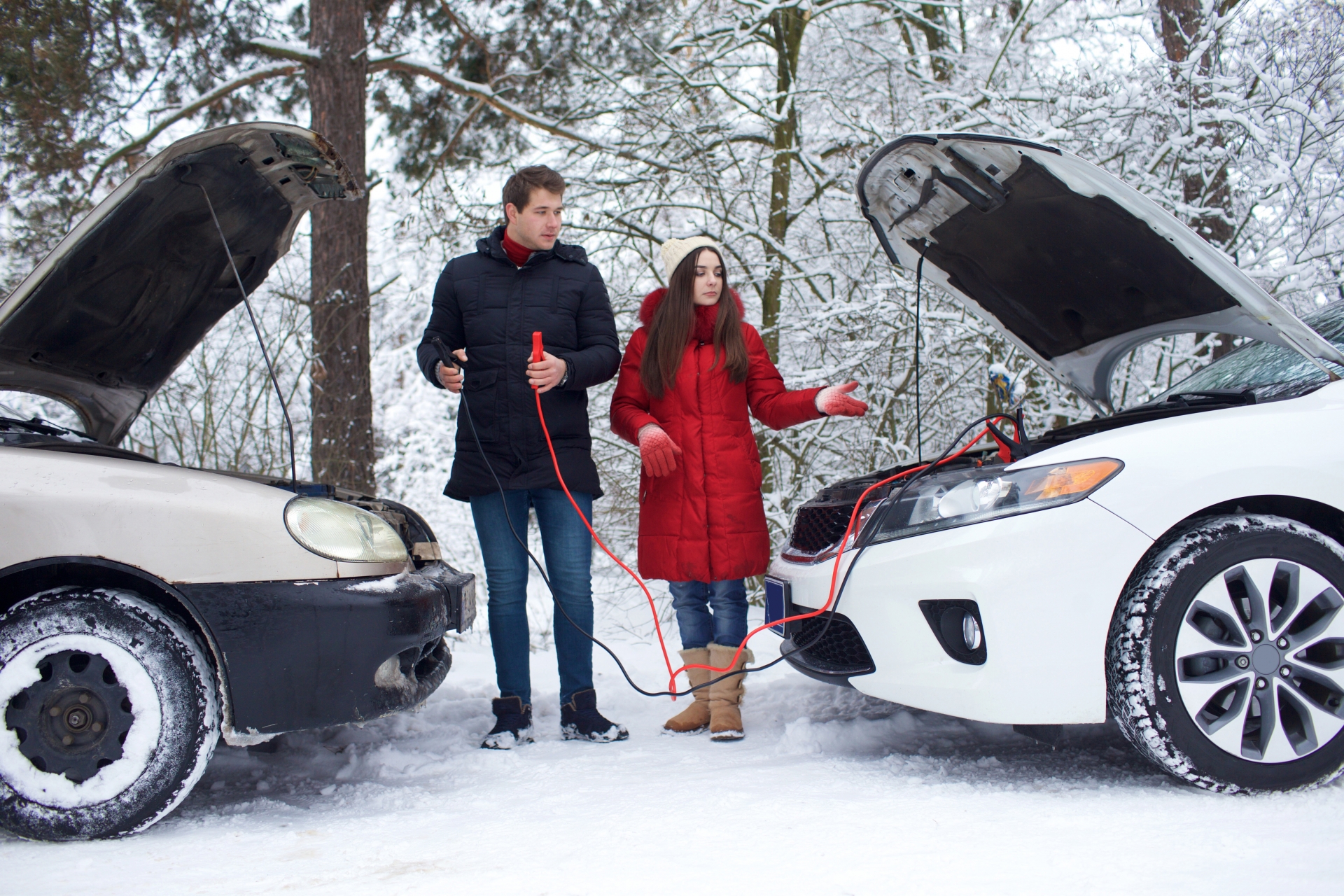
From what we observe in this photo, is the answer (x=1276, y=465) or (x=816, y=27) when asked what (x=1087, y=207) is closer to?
(x=1276, y=465)

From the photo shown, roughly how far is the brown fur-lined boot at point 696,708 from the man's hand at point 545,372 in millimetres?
1145

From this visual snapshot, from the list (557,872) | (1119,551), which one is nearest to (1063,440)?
(1119,551)

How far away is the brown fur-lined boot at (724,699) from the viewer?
10.8 feet

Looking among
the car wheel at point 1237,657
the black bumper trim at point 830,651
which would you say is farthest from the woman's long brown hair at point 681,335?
the car wheel at point 1237,657

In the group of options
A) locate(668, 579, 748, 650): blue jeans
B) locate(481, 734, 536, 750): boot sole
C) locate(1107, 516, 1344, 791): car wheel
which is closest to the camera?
locate(1107, 516, 1344, 791): car wheel

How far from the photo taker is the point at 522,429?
11.1ft

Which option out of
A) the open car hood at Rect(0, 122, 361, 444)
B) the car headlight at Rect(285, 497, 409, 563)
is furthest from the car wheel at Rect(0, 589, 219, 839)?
the open car hood at Rect(0, 122, 361, 444)

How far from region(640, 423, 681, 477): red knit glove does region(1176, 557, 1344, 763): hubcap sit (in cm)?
168

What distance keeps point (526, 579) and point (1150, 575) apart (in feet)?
6.93

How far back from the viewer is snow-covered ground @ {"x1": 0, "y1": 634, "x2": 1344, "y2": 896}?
1.91m

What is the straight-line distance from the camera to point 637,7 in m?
7.46

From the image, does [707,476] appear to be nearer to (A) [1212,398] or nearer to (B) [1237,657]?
(A) [1212,398]

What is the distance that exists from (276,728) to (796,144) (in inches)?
211

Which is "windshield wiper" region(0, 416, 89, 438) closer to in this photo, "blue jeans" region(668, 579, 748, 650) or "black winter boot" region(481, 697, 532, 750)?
"black winter boot" region(481, 697, 532, 750)
